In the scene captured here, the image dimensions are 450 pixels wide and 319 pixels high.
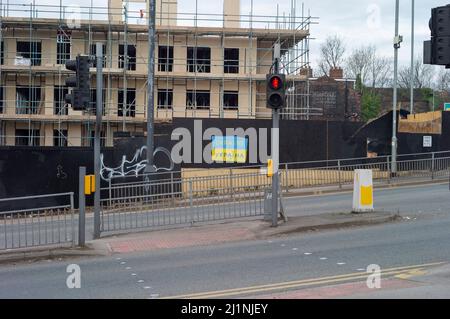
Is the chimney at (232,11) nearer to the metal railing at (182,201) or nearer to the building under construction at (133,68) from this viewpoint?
the building under construction at (133,68)

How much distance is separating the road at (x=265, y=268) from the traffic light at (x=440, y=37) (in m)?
3.39

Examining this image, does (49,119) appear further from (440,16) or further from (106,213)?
(440,16)

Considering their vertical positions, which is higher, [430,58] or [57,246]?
[430,58]

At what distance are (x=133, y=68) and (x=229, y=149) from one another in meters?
15.7

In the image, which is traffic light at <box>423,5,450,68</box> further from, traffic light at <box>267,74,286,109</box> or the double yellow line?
traffic light at <box>267,74,286,109</box>

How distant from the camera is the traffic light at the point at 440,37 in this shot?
9.50 meters

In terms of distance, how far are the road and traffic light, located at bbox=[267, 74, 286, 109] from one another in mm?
3201

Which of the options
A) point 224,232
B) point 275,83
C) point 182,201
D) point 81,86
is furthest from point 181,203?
point 81,86

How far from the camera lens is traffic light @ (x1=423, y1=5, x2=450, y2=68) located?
950cm

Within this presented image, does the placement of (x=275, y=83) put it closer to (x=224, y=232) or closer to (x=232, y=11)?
(x=224, y=232)

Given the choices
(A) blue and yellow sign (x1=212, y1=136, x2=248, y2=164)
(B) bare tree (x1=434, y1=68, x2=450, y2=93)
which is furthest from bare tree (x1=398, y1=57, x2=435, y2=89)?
(A) blue and yellow sign (x1=212, y1=136, x2=248, y2=164)
